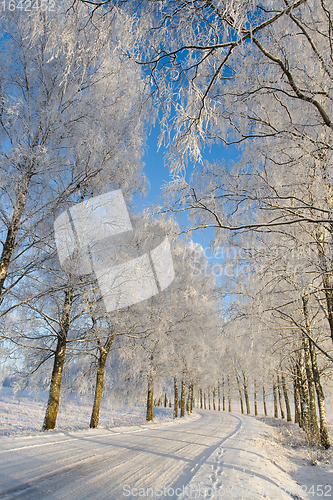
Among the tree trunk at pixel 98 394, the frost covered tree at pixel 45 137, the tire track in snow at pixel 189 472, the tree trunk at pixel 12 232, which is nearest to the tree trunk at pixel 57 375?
the frost covered tree at pixel 45 137

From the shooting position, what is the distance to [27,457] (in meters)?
3.45

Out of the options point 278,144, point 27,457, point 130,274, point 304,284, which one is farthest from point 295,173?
point 27,457

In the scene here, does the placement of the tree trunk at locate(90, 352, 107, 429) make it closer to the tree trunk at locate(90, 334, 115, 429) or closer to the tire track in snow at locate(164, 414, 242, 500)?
the tree trunk at locate(90, 334, 115, 429)

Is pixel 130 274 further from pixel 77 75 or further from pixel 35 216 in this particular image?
pixel 77 75

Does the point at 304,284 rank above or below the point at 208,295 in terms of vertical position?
below

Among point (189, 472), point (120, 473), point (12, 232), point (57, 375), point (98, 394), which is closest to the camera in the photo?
point (120, 473)

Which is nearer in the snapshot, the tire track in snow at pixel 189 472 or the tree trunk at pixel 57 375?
the tire track in snow at pixel 189 472

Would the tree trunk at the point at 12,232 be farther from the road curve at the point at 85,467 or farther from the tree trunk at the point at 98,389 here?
the tree trunk at the point at 98,389

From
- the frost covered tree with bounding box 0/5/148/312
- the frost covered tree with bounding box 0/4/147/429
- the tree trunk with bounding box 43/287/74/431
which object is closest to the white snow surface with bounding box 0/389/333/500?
the tree trunk with bounding box 43/287/74/431

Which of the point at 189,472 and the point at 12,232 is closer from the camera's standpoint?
the point at 189,472

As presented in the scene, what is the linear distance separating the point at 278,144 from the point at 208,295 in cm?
334

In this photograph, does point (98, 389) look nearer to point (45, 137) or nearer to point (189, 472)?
point (189, 472)

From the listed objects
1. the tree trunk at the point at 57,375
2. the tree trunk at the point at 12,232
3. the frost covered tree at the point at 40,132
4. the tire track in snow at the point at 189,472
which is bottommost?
the tire track in snow at the point at 189,472

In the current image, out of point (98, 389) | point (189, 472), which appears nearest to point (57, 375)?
point (98, 389)
